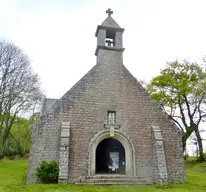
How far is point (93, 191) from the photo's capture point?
8.68m

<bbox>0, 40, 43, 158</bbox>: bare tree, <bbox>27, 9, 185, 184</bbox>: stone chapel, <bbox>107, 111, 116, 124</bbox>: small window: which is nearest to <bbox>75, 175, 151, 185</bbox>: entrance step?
<bbox>27, 9, 185, 184</bbox>: stone chapel

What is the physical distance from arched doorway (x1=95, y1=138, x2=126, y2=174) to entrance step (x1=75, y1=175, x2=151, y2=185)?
2258 mm

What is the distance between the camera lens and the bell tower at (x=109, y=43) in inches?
559

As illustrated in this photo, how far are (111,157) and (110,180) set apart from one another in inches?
165

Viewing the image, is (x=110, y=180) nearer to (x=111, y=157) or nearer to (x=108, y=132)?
(x=108, y=132)

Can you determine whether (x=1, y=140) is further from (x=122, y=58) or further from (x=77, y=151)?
(x=122, y=58)

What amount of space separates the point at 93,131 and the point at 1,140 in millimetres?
18258

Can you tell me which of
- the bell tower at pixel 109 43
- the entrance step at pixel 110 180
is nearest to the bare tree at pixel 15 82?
the bell tower at pixel 109 43

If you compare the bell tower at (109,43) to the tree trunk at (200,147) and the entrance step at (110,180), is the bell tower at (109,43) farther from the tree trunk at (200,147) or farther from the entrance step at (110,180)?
the tree trunk at (200,147)

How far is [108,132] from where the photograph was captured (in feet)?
39.0

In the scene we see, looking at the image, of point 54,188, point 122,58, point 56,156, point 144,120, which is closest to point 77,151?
point 56,156

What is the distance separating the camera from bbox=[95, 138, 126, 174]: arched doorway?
1385cm

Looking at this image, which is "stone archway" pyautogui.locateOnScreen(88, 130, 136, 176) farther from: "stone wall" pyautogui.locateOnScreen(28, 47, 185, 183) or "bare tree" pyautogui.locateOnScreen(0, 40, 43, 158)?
"bare tree" pyautogui.locateOnScreen(0, 40, 43, 158)

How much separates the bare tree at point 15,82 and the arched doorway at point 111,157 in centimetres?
1038
